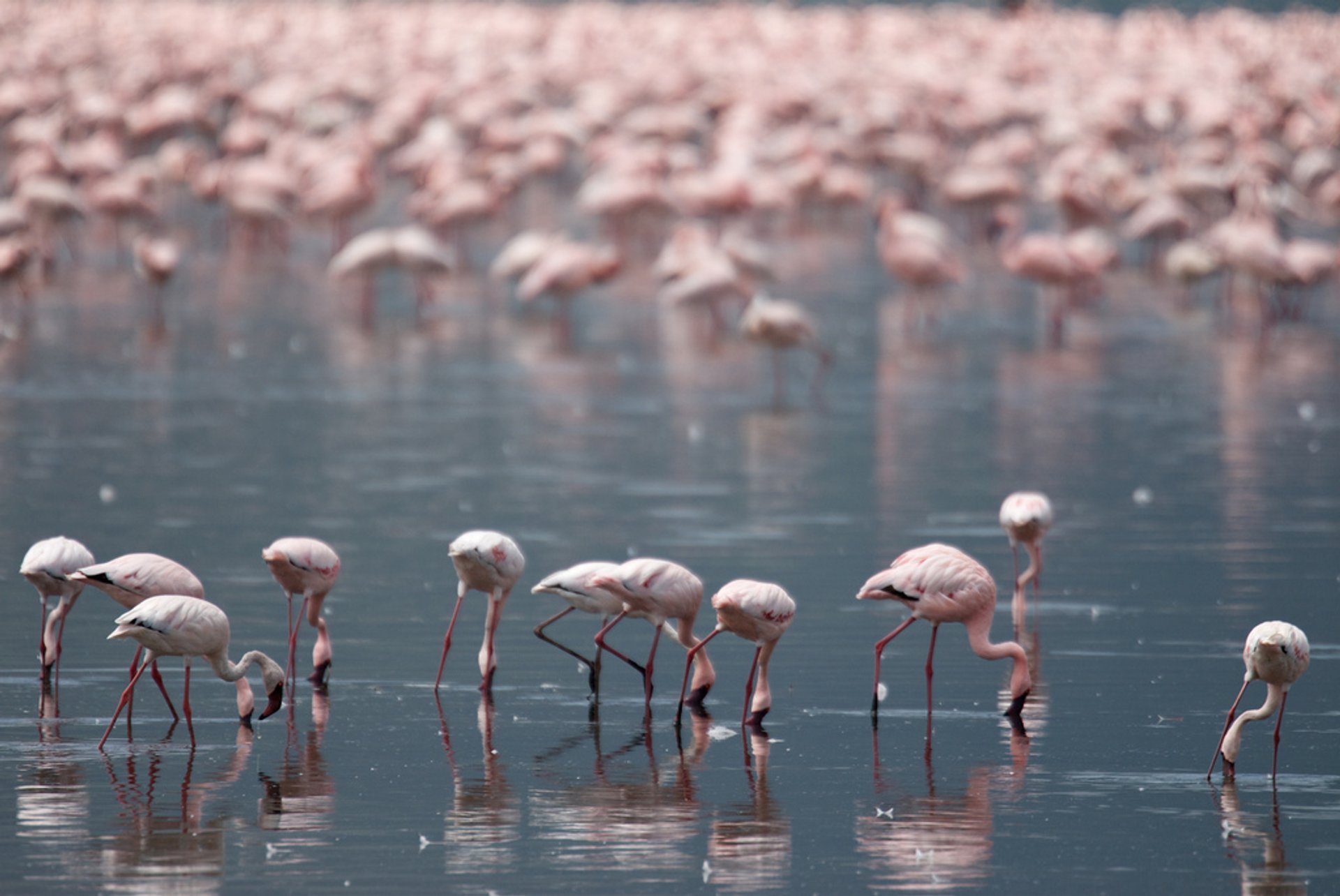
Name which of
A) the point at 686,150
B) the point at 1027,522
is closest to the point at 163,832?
the point at 1027,522

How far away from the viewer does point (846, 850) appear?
6555 millimetres

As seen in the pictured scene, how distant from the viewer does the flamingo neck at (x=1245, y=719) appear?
727cm

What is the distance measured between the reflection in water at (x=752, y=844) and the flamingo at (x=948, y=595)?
1002 mm

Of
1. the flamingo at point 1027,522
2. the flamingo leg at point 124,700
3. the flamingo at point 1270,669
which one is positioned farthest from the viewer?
the flamingo at point 1027,522

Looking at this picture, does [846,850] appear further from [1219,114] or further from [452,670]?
[1219,114]

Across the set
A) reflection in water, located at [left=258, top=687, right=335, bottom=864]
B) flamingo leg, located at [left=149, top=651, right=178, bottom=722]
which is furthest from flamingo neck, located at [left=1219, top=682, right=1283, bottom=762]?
flamingo leg, located at [left=149, top=651, right=178, bottom=722]

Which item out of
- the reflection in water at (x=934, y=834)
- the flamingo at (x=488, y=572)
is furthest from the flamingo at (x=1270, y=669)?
the flamingo at (x=488, y=572)

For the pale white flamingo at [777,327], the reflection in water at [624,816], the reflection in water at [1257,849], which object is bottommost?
the reflection in water at [1257,849]

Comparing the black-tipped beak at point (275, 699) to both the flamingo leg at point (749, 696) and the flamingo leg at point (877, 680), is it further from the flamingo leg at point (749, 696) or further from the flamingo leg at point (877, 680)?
the flamingo leg at point (877, 680)

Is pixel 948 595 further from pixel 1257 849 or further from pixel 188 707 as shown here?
pixel 188 707

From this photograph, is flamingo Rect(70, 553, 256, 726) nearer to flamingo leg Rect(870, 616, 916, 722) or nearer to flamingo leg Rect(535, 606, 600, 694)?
flamingo leg Rect(535, 606, 600, 694)

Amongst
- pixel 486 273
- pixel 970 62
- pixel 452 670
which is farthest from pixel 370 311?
pixel 970 62

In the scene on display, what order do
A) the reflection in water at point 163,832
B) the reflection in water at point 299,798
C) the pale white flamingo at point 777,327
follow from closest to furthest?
the reflection in water at point 163,832
the reflection in water at point 299,798
the pale white flamingo at point 777,327

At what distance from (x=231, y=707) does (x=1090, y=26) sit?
145 feet
